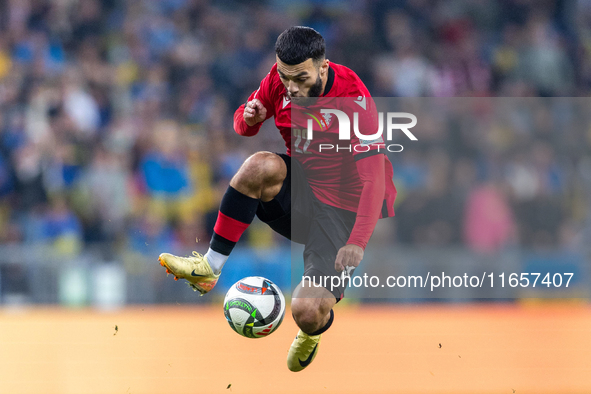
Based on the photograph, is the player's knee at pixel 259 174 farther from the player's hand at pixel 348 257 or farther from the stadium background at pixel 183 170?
the stadium background at pixel 183 170

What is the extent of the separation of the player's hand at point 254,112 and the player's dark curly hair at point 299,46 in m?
0.35

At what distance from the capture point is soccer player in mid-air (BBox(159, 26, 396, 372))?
4.36 m

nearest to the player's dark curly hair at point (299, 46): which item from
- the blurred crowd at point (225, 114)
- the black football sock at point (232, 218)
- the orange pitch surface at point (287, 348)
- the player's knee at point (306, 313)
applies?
the black football sock at point (232, 218)

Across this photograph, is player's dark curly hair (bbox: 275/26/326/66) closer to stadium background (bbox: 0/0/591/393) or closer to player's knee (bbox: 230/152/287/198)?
player's knee (bbox: 230/152/287/198)

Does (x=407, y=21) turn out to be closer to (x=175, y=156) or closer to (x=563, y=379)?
(x=175, y=156)

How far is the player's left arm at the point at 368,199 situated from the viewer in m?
4.35

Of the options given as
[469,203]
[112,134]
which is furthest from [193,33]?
[469,203]

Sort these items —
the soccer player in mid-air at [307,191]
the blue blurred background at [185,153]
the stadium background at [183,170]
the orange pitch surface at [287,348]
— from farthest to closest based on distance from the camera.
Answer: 1. the blue blurred background at [185,153]
2. the stadium background at [183,170]
3. the orange pitch surface at [287,348]
4. the soccer player in mid-air at [307,191]

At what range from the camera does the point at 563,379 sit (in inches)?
208

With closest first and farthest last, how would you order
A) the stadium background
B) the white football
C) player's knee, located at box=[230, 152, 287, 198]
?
player's knee, located at box=[230, 152, 287, 198] < the white football < the stadium background

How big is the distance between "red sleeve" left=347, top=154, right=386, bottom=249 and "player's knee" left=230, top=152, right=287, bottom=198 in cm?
49

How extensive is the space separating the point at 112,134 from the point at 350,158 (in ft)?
20.3

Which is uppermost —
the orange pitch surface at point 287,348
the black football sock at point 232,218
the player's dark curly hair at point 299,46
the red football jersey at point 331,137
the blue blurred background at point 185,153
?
the blue blurred background at point 185,153

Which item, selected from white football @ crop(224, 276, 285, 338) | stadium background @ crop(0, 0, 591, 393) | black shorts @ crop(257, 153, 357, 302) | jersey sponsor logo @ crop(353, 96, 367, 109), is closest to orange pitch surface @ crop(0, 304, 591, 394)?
stadium background @ crop(0, 0, 591, 393)
